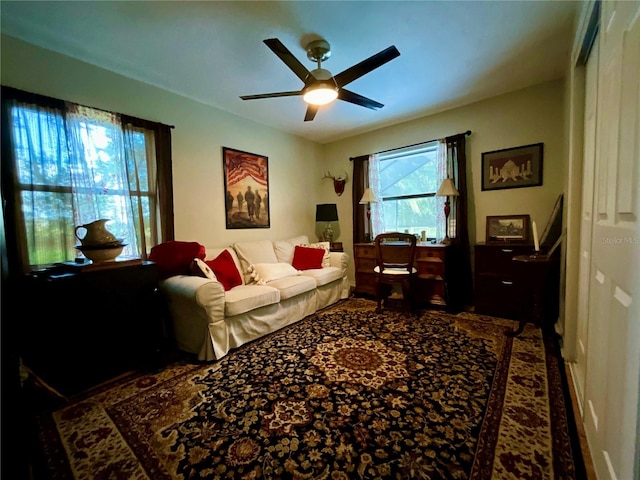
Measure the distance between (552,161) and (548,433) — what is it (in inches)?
107

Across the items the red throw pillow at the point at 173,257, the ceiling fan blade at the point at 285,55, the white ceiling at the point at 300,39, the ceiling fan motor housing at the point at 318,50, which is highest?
the white ceiling at the point at 300,39

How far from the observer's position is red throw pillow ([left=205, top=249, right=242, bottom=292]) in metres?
2.65

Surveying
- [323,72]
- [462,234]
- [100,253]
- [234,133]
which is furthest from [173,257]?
[462,234]

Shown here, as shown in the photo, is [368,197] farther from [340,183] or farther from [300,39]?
[300,39]

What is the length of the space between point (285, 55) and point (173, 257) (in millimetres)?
1919

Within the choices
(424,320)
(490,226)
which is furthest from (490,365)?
(490,226)

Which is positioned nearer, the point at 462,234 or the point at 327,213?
the point at 462,234

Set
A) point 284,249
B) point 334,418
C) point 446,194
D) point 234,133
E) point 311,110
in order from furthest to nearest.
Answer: point 284,249 < point 234,133 < point 446,194 < point 311,110 < point 334,418

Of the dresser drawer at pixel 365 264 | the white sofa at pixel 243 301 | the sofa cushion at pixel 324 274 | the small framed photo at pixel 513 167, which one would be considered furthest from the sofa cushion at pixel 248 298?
the small framed photo at pixel 513 167

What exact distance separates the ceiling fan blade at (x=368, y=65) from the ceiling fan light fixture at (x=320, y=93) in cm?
8

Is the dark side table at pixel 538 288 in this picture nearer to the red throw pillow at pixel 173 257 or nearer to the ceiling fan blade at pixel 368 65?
the ceiling fan blade at pixel 368 65

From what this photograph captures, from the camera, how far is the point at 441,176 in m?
3.45

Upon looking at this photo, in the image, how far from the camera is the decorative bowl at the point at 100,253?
6.06 ft

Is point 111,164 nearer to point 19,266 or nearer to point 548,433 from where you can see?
point 19,266
